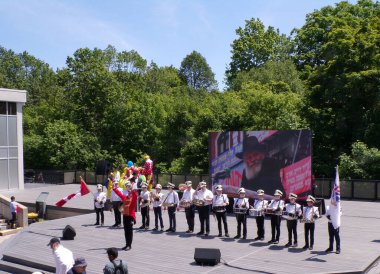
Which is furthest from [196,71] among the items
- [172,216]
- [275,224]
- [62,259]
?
[62,259]

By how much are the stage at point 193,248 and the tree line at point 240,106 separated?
47.2ft

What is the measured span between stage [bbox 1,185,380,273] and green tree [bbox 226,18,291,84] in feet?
187

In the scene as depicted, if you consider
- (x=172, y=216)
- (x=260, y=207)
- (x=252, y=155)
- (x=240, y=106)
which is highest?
(x=240, y=106)

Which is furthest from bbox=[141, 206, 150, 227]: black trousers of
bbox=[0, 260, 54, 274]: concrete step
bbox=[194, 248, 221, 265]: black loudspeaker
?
bbox=[194, 248, 221, 265]: black loudspeaker

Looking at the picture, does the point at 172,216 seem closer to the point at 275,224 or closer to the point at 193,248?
the point at 193,248

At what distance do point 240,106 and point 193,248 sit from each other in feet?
90.5

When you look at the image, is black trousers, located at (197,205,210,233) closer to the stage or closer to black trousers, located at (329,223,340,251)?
the stage

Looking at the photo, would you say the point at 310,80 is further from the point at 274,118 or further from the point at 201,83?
the point at 201,83

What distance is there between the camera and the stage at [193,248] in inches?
566

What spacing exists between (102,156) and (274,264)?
36046 millimetres

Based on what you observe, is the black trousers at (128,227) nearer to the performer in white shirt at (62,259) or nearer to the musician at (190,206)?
the musician at (190,206)

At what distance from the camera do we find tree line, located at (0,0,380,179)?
35.6 metres

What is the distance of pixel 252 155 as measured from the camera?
894 inches

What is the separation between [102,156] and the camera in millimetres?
48969
